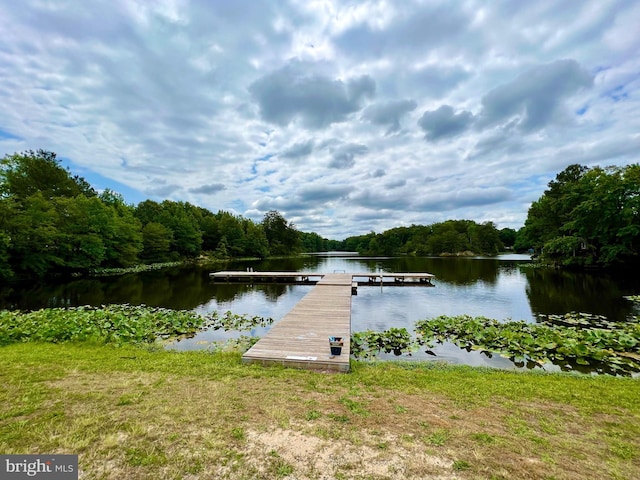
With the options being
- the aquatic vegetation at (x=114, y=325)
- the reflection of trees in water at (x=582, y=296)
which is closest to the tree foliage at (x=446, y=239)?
the reflection of trees in water at (x=582, y=296)

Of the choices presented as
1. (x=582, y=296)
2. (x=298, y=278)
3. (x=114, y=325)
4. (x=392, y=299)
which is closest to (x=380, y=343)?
(x=392, y=299)

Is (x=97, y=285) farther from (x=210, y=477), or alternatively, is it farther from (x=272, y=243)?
(x=272, y=243)

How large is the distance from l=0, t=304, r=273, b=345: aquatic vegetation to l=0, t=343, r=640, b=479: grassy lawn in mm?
2282

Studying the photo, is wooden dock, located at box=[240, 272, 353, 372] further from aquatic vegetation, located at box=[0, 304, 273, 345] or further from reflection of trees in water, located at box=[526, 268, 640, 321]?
reflection of trees in water, located at box=[526, 268, 640, 321]

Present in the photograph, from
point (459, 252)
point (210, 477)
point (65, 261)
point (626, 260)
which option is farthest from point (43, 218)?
point (459, 252)

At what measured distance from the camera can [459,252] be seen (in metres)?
62.0

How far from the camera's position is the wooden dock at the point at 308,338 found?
602 cm

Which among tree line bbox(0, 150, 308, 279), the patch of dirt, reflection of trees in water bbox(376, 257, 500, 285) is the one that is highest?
tree line bbox(0, 150, 308, 279)

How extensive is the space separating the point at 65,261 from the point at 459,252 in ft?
207

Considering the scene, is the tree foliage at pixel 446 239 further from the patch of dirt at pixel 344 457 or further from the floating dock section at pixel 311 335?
the patch of dirt at pixel 344 457

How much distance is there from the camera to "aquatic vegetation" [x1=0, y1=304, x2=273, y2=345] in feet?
25.7

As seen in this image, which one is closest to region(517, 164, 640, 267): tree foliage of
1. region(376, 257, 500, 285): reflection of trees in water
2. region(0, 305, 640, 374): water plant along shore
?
region(376, 257, 500, 285): reflection of trees in water

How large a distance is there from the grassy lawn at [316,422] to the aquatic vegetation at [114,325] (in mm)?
2282

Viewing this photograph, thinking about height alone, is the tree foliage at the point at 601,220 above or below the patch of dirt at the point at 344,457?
above
